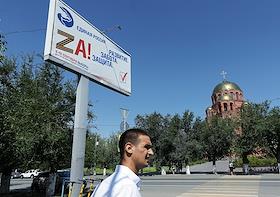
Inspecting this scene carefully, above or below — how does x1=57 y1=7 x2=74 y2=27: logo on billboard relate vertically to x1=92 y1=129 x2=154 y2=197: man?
above

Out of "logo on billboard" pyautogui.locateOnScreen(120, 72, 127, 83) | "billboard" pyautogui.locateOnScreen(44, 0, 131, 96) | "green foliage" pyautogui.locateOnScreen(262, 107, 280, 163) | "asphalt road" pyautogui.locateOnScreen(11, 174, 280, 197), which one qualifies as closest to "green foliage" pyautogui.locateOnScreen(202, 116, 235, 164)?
"green foliage" pyautogui.locateOnScreen(262, 107, 280, 163)

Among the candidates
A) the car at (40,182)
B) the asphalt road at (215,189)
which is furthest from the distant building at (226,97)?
the car at (40,182)

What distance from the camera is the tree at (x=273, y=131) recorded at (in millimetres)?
40562

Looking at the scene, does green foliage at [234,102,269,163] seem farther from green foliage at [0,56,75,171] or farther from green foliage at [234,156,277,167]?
green foliage at [0,56,75,171]

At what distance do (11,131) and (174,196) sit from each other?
841 cm

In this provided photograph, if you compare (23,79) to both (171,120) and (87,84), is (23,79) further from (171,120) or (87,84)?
(171,120)

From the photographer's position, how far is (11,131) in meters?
15.4

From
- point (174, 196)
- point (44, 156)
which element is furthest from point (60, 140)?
point (174, 196)

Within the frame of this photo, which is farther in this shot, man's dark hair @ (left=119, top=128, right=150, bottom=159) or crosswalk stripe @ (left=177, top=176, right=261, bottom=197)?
crosswalk stripe @ (left=177, top=176, right=261, bottom=197)

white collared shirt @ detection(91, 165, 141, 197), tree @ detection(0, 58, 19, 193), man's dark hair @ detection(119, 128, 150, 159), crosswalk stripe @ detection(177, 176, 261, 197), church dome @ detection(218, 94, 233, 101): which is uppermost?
church dome @ detection(218, 94, 233, 101)

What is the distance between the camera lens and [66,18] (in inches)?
385

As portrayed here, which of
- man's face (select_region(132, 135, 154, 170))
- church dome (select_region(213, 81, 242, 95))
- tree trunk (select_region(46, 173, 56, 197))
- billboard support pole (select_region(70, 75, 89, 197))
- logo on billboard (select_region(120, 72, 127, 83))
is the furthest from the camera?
church dome (select_region(213, 81, 242, 95))

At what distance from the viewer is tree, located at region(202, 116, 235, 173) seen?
45344 millimetres

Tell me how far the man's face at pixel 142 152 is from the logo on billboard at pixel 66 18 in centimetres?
786
